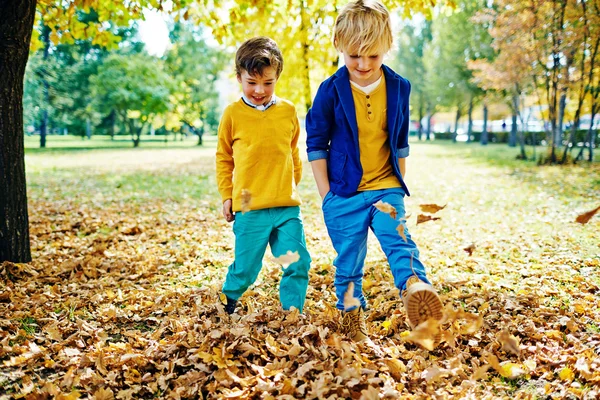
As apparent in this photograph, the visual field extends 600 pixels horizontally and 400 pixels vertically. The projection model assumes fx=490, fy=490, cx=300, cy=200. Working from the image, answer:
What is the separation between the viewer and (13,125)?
4355 mm

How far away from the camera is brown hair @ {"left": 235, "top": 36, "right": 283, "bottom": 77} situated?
2.78m

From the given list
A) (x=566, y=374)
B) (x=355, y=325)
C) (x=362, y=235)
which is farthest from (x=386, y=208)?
(x=566, y=374)

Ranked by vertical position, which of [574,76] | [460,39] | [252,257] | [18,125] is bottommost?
[252,257]

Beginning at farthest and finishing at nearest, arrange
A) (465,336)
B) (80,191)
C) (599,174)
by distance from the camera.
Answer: (599,174) < (80,191) < (465,336)

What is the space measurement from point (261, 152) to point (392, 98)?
82 cm

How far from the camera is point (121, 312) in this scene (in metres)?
3.53

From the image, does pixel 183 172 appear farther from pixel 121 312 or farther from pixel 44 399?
pixel 44 399

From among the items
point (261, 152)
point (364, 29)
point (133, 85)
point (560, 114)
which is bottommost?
point (261, 152)

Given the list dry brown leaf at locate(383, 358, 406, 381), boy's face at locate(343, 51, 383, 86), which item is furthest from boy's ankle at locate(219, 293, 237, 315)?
boy's face at locate(343, 51, 383, 86)

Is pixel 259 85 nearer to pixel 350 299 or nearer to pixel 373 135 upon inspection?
pixel 373 135

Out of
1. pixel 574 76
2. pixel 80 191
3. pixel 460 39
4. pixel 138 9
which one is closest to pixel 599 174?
pixel 574 76

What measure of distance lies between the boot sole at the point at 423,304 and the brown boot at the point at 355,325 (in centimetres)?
74

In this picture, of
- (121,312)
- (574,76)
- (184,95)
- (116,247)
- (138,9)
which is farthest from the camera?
(184,95)

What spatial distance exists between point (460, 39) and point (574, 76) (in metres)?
14.9
